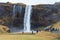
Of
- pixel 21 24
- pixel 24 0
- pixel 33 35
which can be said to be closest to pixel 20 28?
pixel 21 24

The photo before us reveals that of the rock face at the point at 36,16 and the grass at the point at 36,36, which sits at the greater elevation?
the rock face at the point at 36,16

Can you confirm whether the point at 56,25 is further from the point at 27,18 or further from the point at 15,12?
the point at 15,12

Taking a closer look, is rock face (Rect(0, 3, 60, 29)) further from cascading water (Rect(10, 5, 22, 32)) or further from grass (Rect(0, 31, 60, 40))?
grass (Rect(0, 31, 60, 40))

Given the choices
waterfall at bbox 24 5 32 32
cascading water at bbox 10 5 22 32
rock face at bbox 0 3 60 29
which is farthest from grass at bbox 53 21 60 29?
cascading water at bbox 10 5 22 32

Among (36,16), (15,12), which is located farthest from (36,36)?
(15,12)

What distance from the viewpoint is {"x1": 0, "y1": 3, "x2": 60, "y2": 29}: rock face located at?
277 cm

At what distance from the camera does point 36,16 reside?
9.14 feet

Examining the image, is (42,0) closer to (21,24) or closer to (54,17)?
(54,17)

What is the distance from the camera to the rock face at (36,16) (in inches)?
109

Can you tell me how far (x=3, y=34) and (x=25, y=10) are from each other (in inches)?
21.1

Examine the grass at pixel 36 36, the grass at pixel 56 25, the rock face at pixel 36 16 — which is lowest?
the grass at pixel 36 36

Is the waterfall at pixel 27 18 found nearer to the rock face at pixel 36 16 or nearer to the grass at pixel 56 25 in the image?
the rock face at pixel 36 16

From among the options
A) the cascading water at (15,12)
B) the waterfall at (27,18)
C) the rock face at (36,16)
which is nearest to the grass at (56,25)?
the rock face at (36,16)

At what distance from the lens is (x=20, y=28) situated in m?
2.76
